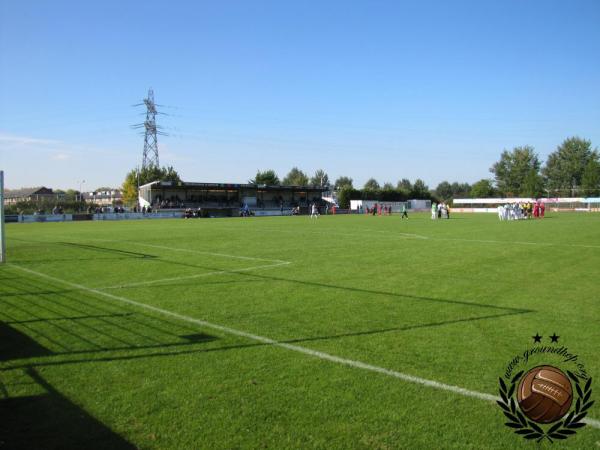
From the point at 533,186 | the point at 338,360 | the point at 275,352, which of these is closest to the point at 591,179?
the point at 533,186

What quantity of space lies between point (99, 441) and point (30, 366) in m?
2.20

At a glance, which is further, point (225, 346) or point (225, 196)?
point (225, 196)

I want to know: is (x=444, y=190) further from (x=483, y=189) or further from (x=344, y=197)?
(x=344, y=197)

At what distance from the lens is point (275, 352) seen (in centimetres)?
567

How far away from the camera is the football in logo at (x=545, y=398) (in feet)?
12.6

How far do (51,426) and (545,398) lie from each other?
434 centimetres

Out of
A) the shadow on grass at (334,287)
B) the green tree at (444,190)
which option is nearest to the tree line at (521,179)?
the green tree at (444,190)

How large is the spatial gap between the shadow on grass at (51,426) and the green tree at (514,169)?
138 metres

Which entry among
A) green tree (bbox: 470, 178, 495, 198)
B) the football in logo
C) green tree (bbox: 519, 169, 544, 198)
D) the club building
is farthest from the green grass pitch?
green tree (bbox: 470, 178, 495, 198)

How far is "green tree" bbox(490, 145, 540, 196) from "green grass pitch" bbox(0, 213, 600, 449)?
130909mm

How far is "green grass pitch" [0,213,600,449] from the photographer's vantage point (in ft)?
12.5

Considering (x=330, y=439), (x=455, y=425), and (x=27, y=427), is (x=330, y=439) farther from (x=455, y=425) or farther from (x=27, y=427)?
(x=27, y=427)

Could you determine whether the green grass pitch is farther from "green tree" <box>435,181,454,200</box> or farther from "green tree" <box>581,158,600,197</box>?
"green tree" <box>435,181,454,200</box>

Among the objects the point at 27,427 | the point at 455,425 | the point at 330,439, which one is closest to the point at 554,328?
the point at 455,425
